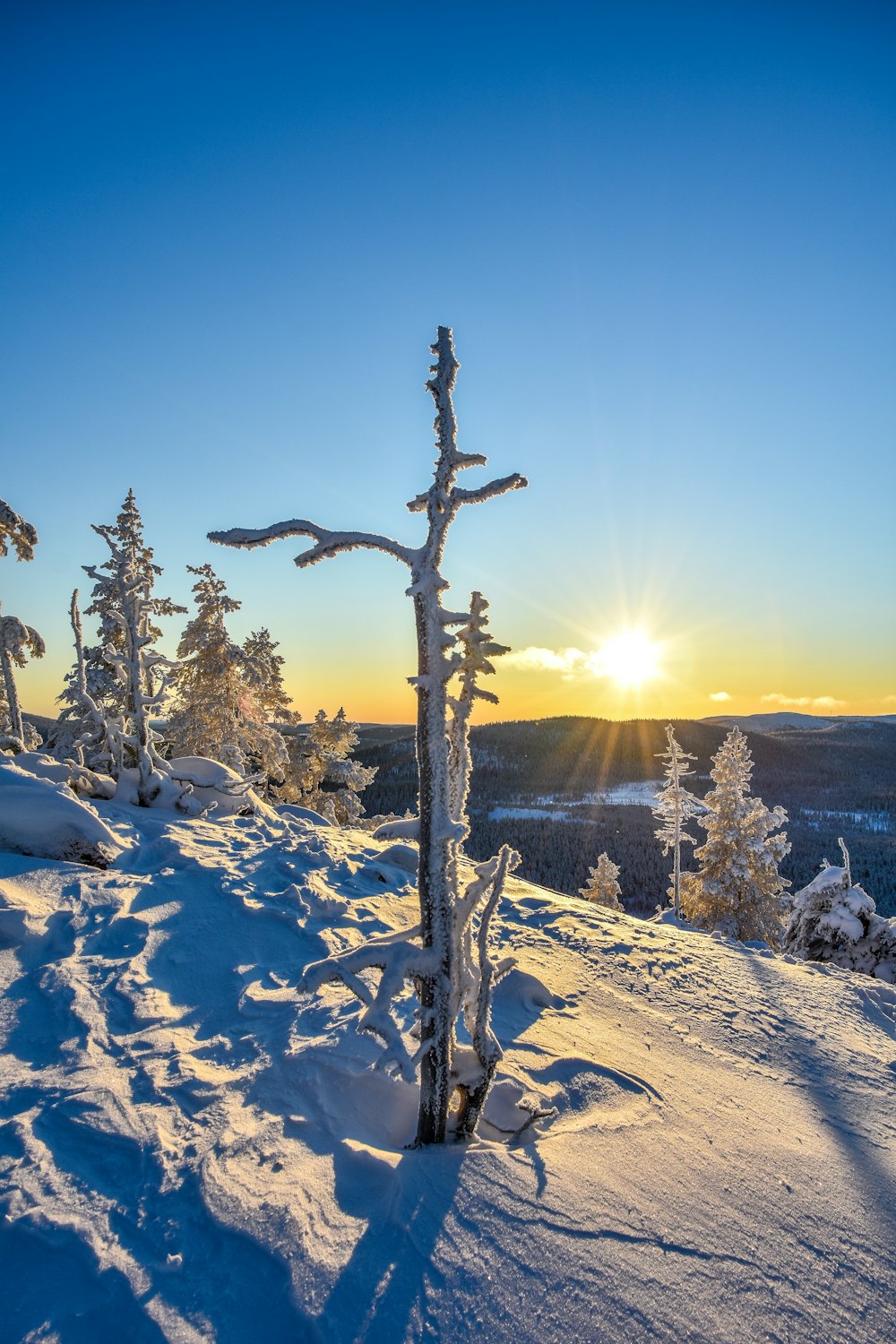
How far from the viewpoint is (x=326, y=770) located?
94.7 feet

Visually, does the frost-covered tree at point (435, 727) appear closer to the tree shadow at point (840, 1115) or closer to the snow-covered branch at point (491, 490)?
the snow-covered branch at point (491, 490)

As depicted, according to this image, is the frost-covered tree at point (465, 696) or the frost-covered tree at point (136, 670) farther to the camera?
the frost-covered tree at point (136, 670)

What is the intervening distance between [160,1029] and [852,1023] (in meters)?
8.58

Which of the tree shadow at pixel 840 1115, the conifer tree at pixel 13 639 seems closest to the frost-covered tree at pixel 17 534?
the conifer tree at pixel 13 639

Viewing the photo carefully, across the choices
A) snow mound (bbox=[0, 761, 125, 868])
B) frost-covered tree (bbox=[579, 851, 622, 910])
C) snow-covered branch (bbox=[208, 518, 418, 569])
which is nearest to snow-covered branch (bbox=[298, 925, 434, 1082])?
snow-covered branch (bbox=[208, 518, 418, 569])

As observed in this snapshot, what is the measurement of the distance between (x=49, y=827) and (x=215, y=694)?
55.4ft

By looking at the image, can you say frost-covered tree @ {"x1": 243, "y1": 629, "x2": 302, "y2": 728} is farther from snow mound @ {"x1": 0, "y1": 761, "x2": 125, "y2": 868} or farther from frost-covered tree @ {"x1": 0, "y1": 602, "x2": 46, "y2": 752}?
snow mound @ {"x1": 0, "y1": 761, "x2": 125, "y2": 868}

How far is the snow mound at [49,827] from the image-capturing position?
781 cm

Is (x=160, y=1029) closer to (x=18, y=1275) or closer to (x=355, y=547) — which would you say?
(x=18, y=1275)

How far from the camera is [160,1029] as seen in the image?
5020 mm

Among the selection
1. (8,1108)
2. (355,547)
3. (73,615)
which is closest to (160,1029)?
(8,1108)

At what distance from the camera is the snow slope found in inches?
103

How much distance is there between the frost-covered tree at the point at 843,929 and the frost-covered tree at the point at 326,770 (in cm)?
1854

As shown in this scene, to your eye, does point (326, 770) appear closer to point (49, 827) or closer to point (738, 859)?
point (738, 859)
